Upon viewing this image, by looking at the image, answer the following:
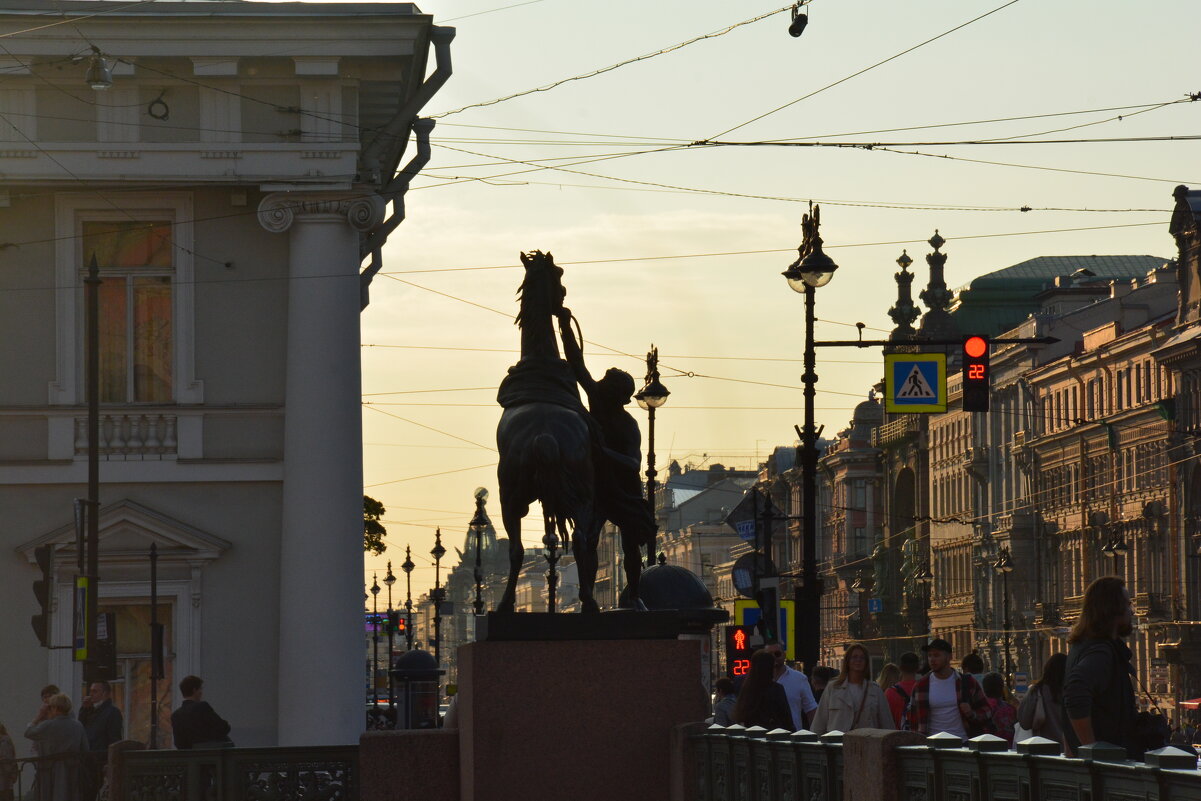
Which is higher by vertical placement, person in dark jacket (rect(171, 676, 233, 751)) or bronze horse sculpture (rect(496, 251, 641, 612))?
bronze horse sculpture (rect(496, 251, 641, 612))

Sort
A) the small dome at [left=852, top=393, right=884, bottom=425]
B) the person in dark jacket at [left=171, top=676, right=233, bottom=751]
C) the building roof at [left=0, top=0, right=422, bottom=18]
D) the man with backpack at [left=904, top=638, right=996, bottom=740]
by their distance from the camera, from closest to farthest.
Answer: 1. the man with backpack at [left=904, top=638, right=996, bottom=740]
2. the person in dark jacket at [left=171, top=676, right=233, bottom=751]
3. the building roof at [left=0, top=0, right=422, bottom=18]
4. the small dome at [left=852, top=393, right=884, bottom=425]

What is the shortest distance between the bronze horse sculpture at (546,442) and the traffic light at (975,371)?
1951 centimetres

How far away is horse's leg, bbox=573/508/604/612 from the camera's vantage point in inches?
585

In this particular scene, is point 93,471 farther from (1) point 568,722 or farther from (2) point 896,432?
(2) point 896,432

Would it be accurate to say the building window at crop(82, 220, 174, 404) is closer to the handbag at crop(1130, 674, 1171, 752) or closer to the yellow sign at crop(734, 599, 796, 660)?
the yellow sign at crop(734, 599, 796, 660)

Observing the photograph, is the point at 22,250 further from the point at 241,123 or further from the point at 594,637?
the point at 594,637

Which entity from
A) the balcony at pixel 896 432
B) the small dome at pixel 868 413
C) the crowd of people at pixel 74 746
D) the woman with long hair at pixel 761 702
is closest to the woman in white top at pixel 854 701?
the woman with long hair at pixel 761 702

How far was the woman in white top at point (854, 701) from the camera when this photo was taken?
17.1 m

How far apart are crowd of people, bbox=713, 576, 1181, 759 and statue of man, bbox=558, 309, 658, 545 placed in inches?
60.3

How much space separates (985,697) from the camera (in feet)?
62.2

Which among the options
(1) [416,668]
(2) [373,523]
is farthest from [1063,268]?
(1) [416,668]

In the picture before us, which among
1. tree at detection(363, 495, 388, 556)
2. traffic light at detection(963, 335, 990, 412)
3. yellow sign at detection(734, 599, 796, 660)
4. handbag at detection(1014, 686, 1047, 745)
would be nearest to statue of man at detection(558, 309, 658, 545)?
handbag at detection(1014, 686, 1047, 745)

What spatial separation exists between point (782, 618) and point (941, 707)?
17432mm

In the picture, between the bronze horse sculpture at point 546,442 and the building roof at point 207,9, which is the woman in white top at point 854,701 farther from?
the building roof at point 207,9
